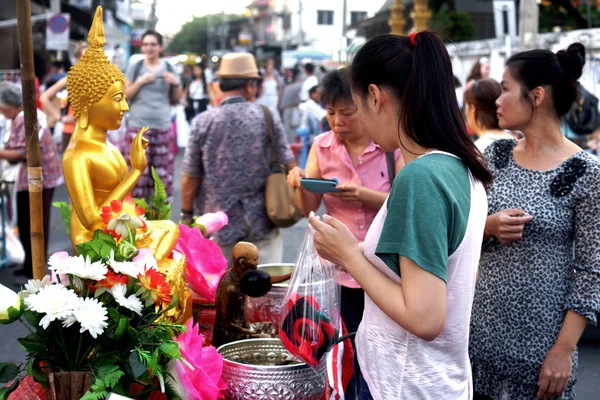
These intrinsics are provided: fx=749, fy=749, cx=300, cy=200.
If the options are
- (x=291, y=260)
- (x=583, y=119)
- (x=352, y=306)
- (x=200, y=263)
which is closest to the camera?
(x=200, y=263)

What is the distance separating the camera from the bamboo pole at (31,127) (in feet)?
6.90

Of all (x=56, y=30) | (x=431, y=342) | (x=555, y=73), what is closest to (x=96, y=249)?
(x=431, y=342)

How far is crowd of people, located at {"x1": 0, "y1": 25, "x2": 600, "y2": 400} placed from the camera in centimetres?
162

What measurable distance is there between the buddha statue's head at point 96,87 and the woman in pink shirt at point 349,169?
1053 mm

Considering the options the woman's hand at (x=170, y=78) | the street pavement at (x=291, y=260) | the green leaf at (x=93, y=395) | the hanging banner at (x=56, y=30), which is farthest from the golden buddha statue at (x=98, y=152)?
the hanging banner at (x=56, y=30)

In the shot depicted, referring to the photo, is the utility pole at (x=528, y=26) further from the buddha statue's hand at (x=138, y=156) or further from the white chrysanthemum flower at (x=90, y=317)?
the white chrysanthemum flower at (x=90, y=317)

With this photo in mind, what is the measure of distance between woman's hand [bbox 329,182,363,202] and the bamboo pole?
1201mm

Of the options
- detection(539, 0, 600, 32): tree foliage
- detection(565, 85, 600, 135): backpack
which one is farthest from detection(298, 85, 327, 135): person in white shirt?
detection(539, 0, 600, 32): tree foliage

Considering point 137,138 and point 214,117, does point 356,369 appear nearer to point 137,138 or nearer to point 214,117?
point 137,138

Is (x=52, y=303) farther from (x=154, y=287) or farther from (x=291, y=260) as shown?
(x=291, y=260)

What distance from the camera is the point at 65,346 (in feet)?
5.90

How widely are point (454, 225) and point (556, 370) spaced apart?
97 cm

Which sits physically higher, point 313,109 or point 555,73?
point 555,73

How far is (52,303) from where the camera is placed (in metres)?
1.74
